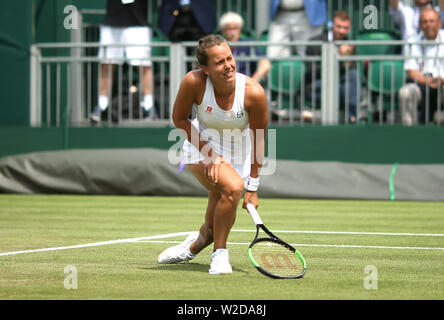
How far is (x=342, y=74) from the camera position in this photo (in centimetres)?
1528

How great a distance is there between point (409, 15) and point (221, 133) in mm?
9156

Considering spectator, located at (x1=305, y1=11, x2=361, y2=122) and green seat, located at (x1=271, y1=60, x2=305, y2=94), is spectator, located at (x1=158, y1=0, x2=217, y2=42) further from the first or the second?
spectator, located at (x1=305, y1=11, x2=361, y2=122)

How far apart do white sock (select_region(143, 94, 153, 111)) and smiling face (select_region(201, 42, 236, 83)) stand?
28.1 feet

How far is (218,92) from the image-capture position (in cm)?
721

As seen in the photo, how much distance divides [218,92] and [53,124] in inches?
369

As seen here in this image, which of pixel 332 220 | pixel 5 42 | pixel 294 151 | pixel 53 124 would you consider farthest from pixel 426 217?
pixel 5 42

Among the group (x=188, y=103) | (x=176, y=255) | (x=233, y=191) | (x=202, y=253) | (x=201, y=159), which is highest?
(x=188, y=103)

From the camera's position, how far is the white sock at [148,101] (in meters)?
15.6

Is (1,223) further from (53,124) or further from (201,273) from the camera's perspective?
(53,124)

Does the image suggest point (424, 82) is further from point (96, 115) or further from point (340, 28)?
point (96, 115)

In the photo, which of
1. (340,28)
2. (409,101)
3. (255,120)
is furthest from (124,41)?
(255,120)

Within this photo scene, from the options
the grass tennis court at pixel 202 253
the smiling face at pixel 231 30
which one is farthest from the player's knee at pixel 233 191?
the smiling face at pixel 231 30

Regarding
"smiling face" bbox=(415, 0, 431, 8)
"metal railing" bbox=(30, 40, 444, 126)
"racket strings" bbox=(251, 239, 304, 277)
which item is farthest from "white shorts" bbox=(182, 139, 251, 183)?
"smiling face" bbox=(415, 0, 431, 8)

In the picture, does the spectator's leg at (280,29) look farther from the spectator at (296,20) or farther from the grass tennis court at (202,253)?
the grass tennis court at (202,253)
